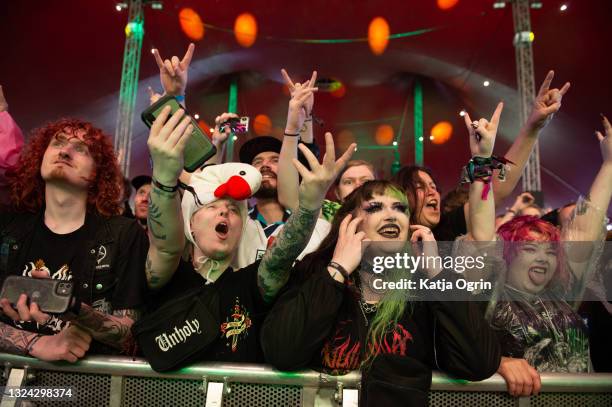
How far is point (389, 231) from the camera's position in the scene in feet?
5.82

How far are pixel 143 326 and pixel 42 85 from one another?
616 centimetres

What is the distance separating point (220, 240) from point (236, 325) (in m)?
0.38

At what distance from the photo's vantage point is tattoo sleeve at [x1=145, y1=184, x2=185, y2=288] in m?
1.55

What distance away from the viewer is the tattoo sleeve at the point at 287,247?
152cm

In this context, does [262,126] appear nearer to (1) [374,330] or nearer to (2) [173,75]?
(2) [173,75]

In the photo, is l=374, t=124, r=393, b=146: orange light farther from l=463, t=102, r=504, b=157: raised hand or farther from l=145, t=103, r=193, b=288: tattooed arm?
l=145, t=103, r=193, b=288: tattooed arm

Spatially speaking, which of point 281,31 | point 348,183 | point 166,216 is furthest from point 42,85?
point 166,216

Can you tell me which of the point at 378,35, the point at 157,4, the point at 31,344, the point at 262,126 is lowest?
the point at 31,344

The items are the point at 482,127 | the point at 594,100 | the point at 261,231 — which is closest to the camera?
the point at 482,127

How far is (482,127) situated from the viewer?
2.01m

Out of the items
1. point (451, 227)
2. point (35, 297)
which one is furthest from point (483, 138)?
point (35, 297)

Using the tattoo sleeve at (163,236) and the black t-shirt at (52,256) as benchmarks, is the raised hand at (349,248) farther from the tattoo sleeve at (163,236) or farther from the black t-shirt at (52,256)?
the black t-shirt at (52,256)

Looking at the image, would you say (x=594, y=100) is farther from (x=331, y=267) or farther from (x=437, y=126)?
(x=331, y=267)

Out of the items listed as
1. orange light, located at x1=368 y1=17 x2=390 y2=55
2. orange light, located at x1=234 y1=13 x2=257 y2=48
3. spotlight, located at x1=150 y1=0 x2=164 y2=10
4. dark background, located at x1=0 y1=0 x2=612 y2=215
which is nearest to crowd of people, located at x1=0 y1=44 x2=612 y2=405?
dark background, located at x1=0 y1=0 x2=612 y2=215
